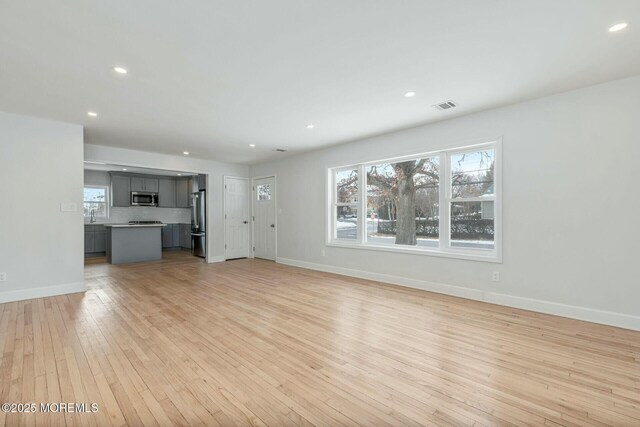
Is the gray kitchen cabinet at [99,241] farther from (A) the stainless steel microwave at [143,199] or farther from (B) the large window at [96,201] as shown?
(A) the stainless steel microwave at [143,199]

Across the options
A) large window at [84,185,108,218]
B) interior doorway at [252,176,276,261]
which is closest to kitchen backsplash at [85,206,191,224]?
large window at [84,185,108,218]

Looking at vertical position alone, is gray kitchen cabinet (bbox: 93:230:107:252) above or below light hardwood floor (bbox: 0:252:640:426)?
above

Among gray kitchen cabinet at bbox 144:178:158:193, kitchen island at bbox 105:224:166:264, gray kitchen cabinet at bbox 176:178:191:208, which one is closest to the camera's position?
kitchen island at bbox 105:224:166:264

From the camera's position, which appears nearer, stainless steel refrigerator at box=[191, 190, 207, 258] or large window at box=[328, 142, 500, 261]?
large window at box=[328, 142, 500, 261]

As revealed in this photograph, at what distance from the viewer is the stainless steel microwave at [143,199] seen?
885 cm

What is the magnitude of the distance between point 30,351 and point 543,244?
5.27 meters

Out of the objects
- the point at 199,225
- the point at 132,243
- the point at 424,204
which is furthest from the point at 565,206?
the point at 132,243

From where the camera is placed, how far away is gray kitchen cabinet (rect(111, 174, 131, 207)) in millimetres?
8531

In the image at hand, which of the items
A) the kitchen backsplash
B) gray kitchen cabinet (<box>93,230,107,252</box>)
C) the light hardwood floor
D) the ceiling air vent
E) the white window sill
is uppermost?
the ceiling air vent

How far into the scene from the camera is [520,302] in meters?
3.59

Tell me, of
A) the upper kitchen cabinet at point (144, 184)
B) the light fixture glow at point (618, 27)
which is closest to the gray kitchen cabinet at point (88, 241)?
the upper kitchen cabinet at point (144, 184)

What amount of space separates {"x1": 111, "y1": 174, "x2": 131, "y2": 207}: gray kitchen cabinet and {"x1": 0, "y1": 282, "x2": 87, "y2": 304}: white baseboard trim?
489 cm

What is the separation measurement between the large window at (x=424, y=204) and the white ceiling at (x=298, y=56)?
0.77m

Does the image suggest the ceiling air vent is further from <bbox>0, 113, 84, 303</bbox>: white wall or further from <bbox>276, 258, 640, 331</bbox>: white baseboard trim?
<bbox>0, 113, 84, 303</bbox>: white wall
